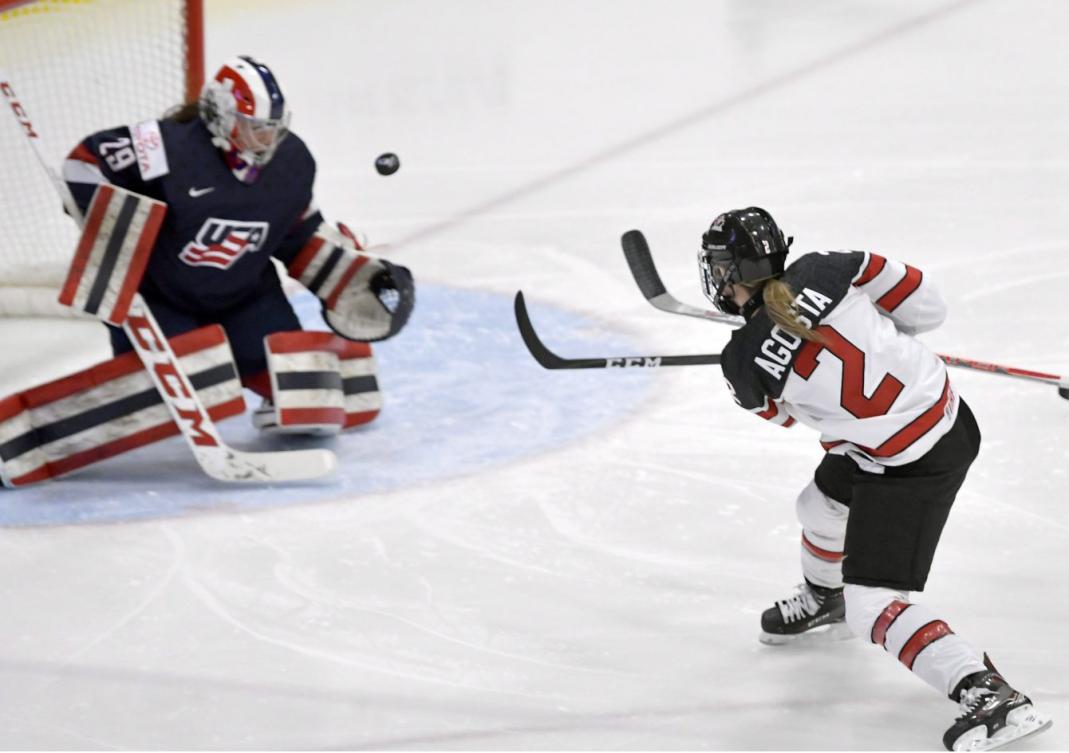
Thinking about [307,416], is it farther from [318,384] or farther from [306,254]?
[306,254]

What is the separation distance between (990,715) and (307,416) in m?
1.60

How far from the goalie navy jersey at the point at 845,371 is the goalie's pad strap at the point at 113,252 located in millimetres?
1318

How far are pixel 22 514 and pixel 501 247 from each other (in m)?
1.87

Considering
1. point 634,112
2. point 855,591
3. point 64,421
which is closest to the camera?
point 855,591

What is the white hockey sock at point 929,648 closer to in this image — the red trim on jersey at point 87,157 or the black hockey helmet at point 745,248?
the black hockey helmet at point 745,248

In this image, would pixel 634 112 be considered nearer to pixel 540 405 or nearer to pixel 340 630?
pixel 540 405

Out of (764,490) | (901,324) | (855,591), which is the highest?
(901,324)

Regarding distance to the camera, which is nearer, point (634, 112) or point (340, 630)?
point (340, 630)

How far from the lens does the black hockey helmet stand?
7.34 ft

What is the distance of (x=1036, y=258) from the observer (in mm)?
4371

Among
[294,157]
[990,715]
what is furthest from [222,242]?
[990,715]

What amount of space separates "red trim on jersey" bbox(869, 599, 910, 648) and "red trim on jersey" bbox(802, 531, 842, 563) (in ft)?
0.89

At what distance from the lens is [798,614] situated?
8.43 ft

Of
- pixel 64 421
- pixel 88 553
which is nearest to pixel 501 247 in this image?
pixel 64 421
